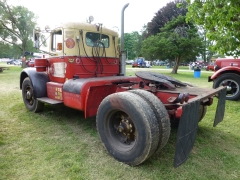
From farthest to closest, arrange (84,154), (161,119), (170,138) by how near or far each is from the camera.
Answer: (170,138)
(84,154)
(161,119)

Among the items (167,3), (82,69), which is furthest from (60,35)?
(167,3)

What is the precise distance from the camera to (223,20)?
21.2 ft

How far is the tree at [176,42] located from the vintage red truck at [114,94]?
46.1 ft

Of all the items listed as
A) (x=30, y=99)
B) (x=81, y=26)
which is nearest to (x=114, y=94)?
(x=81, y=26)

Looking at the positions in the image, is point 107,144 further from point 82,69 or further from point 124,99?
point 82,69

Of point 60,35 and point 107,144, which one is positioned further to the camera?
point 60,35

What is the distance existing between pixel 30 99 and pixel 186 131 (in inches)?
170

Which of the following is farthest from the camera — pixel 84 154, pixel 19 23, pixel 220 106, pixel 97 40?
pixel 19 23

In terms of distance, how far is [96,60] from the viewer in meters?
4.80

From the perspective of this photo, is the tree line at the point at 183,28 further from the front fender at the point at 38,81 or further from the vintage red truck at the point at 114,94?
the front fender at the point at 38,81

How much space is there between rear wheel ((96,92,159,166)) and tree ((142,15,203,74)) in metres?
A: 16.2

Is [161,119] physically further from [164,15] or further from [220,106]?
[164,15]

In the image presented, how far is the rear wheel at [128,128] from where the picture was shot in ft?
8.19

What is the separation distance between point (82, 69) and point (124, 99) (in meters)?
2.12
